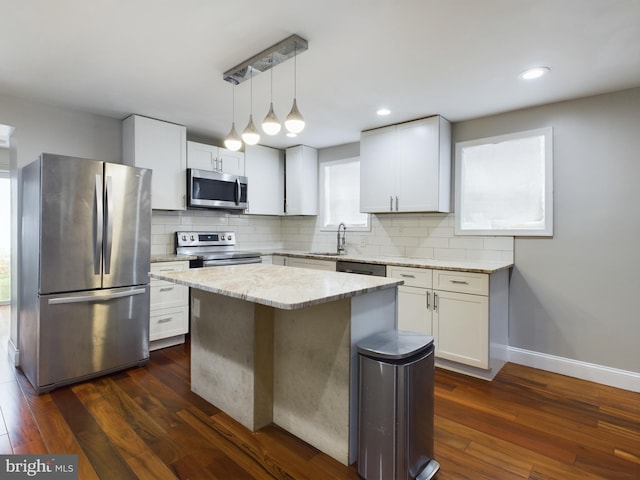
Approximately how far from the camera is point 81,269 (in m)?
2.76

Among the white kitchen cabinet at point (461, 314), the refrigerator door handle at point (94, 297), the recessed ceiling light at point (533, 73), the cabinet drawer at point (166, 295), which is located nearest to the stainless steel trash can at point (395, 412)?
the white kitchen cabinet at point (461, 314)

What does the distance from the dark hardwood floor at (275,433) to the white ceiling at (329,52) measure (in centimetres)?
233

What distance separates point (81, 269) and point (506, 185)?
3749mm

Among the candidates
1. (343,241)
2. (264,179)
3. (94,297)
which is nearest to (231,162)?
(264,179)

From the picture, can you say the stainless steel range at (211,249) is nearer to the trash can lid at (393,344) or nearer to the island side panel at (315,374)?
the island side panel at (315,374)

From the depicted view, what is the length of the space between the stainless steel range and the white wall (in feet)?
9.47

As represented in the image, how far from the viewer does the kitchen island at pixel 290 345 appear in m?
1.80

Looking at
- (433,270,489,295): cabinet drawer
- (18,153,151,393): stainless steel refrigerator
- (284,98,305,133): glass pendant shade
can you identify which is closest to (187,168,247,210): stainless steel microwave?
(18,153,151,393): stainless steel refrigerator

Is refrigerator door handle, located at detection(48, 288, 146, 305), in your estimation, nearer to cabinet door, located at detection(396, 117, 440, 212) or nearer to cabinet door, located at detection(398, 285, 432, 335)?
cabinet door, located at detection(398, 285, 432, 335)

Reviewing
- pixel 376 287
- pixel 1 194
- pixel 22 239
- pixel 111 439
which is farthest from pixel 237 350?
pixel 1 194

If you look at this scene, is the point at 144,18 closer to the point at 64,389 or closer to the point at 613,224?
the point at 64,389

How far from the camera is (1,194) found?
16.9 feet

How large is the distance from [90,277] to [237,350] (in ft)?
4.93

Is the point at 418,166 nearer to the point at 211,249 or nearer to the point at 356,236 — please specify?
the point at 356,236
